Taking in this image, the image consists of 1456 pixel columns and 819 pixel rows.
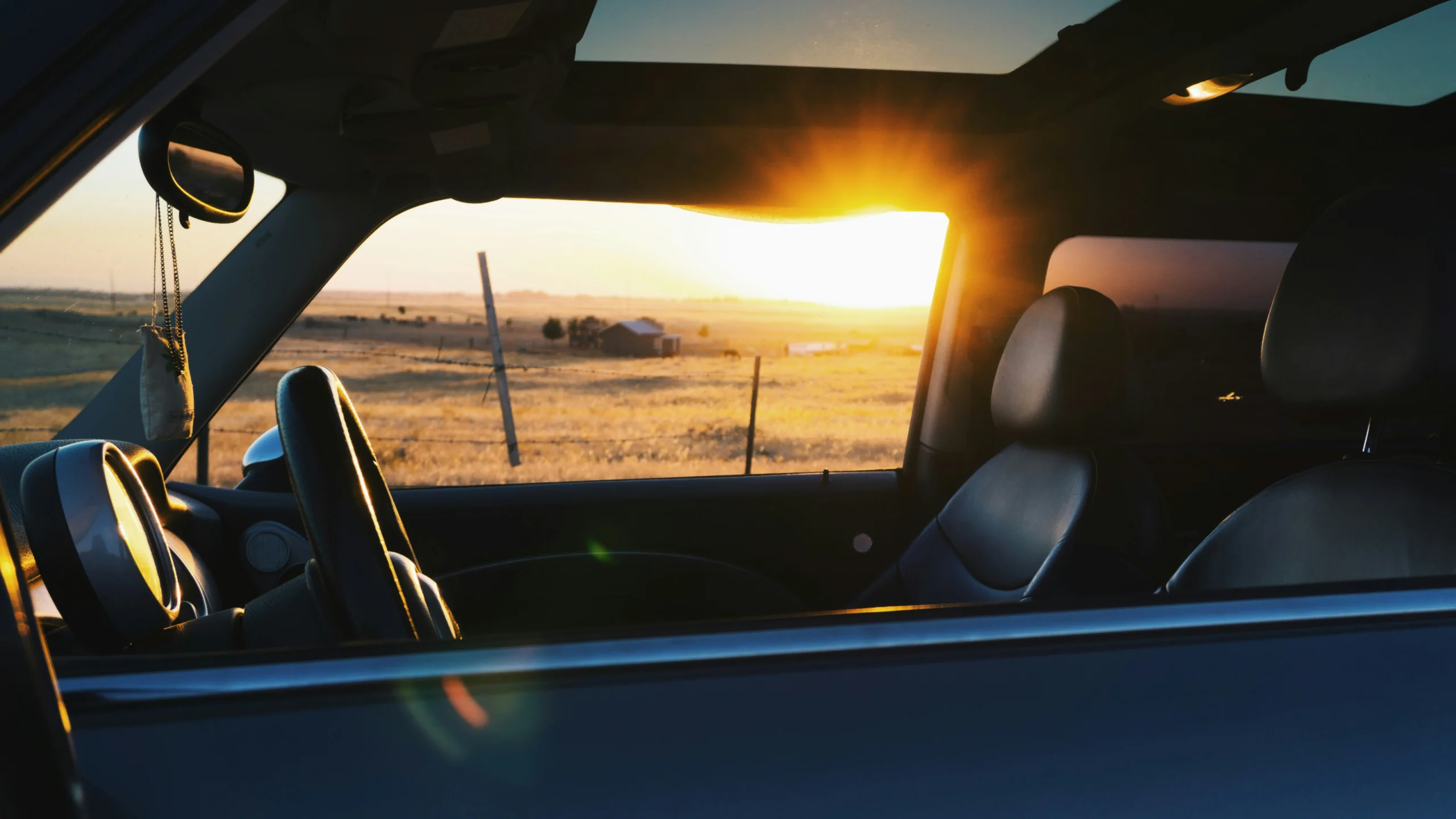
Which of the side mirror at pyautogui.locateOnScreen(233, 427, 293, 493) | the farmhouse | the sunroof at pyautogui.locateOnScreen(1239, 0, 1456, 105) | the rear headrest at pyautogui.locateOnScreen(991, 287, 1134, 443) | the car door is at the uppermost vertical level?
the farmhouse

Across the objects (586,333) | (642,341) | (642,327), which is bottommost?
(642,341)

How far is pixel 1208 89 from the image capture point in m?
2.35

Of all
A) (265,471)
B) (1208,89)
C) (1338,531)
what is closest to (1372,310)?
(1338,531)

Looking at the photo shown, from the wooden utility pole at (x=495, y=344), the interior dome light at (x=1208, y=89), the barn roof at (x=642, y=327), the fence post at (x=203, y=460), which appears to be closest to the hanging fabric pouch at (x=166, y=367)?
the fence post at (x=203, y=460)

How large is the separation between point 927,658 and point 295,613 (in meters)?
0.75

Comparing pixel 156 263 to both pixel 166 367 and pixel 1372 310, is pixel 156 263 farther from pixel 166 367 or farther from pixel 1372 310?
pixel 1372 310

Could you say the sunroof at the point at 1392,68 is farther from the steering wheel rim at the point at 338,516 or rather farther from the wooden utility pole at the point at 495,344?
the wooden utility pole at the point at 495,344

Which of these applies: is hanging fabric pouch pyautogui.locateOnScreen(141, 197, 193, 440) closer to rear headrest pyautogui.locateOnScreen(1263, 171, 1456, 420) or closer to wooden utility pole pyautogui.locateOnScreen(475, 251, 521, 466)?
rear headrest pyautogui.locateOnScreen(1263, 171, 1456, 420)

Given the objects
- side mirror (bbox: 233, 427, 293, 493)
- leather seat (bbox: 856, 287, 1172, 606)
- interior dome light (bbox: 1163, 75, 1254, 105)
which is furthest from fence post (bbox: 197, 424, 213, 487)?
interior dome light (bbox: 1163, 75, 1254, 105)

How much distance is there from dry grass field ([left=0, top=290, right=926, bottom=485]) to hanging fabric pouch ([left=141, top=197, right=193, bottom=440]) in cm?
5

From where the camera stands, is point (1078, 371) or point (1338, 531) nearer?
point (1338, 531)

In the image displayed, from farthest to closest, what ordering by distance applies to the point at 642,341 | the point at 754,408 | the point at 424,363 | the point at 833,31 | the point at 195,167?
the point at 642,341
the point at 424,363
the point at 754,408
the point at 833,31
the point at 195,167

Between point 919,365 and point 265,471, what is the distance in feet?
6.63

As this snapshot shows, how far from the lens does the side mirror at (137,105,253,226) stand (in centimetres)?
103
